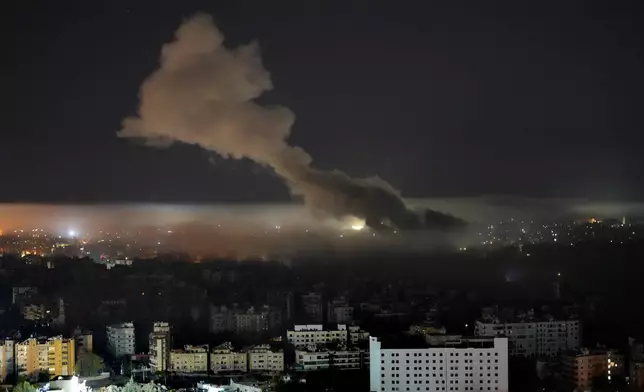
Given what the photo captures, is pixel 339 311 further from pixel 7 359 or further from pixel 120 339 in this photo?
pixel 7 359

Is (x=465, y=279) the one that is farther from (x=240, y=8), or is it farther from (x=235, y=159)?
(x=240, y=8)

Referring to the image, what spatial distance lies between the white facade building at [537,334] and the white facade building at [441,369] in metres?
0.19

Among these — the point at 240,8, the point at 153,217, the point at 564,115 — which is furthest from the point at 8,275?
the point at 564,115

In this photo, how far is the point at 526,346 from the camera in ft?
11.0

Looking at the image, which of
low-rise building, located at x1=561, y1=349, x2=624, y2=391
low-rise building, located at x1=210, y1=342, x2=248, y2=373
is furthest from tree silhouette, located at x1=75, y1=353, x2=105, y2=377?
low-rise building, located at x1=561, y1=349, x2=624, y2=391

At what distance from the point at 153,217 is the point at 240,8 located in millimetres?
1128

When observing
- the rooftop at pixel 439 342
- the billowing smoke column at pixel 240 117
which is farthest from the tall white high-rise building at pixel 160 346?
the rooftop at pixel 439 342

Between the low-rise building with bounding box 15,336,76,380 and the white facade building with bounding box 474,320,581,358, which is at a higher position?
the white facade building with bounding box 474,320,581,358

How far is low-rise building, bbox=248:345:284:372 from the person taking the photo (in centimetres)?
343

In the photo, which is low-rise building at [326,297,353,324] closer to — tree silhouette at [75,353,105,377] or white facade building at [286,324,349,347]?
white facade building at [286,324,349,347]

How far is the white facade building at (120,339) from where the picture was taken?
354cm

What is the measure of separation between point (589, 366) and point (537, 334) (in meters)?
0.29

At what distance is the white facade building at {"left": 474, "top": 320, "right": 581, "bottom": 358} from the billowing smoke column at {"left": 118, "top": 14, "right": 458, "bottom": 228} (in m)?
0.57

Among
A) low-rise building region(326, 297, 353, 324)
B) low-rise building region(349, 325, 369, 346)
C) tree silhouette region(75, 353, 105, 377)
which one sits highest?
low-rise building region(326, 297, 353, 324)
